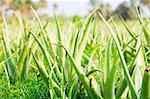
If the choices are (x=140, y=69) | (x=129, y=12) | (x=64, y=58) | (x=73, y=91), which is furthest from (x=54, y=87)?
(x=129, y=12)

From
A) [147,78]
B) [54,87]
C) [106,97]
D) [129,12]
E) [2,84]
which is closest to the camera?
[147,78]

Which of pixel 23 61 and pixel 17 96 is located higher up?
pixel 23 61

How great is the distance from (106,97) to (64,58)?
331 mm

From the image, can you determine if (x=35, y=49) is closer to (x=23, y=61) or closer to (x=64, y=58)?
(x=23, y=61)

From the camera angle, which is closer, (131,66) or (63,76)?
(131,66)

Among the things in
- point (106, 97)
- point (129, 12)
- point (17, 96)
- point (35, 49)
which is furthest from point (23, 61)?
point (129, 12)

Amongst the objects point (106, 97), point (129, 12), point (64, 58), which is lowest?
point (106, 97)

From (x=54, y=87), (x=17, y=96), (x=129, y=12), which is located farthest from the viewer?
(x=129, y=12)

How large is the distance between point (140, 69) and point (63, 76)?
29 centimetres

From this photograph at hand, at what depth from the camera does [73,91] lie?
45.9 inches

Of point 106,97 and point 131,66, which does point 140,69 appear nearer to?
point 131,66

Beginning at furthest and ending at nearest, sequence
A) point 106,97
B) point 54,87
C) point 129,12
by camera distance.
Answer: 1. point 129,12
2. point 54,87
3. point 106,97

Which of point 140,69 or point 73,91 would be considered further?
point 73,91

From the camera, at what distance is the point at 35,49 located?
145 cm
